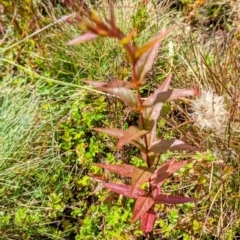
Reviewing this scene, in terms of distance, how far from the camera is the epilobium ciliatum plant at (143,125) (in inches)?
46.1

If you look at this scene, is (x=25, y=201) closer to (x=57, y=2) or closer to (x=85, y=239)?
(x=85, y=239)

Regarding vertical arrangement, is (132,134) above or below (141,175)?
above

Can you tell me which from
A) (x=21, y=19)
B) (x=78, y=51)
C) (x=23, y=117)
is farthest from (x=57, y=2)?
(x=23, y=117)

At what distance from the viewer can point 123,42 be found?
1.05m

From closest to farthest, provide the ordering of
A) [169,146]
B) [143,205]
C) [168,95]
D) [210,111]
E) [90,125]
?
[168,95], [169,146], [143,205], [210,111], [90,125]

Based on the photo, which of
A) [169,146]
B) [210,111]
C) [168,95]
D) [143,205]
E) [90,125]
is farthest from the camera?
[90,125]

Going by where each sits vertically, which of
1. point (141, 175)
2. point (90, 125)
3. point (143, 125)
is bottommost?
point (90, 125)

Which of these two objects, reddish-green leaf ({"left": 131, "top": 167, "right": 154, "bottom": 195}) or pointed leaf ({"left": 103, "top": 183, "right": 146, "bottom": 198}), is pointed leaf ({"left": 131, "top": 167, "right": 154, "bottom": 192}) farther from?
pointed leaf ({"left": 103, "top": 183, "right": 146, "bottom": 198})

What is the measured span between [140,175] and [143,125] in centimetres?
18

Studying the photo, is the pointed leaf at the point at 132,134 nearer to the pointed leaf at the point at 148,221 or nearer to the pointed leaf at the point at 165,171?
the pointed leaf at the point at 165,171

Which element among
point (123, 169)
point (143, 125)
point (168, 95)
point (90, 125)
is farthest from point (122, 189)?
point (90, 125)

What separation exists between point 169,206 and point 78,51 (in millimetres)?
1017

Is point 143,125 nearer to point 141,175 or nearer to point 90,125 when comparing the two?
point 141,175

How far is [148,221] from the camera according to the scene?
5.48 feet
